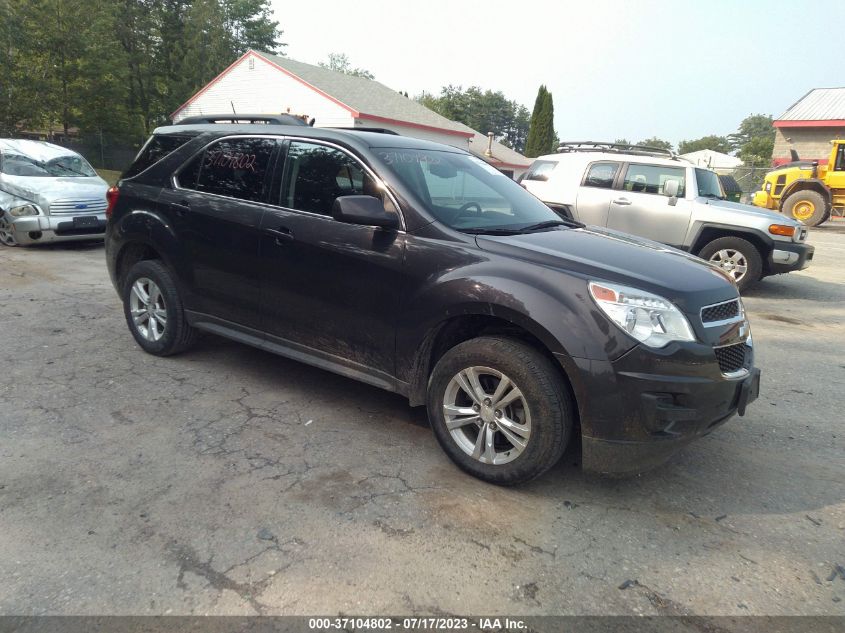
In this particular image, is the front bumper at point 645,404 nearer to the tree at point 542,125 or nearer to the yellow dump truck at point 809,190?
the yellow dump truck at point 809,190

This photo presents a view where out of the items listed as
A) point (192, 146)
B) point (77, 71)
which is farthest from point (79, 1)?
point (192, 146)

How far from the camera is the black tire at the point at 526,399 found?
2.92 meters

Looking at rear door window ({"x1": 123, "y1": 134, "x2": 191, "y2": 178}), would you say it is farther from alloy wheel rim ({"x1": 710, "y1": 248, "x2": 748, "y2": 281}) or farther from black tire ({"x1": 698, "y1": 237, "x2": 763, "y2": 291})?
alloy wheel rim ({"x1": 710, "y1": 248, "x2": 748, "y2": 281})

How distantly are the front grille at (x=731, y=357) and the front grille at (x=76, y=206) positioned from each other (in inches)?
389

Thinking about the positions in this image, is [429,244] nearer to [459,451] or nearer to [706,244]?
[459,451]

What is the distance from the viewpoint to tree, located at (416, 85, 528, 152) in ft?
248

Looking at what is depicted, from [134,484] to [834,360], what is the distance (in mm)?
5961

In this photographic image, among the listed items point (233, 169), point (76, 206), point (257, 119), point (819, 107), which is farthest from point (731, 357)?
point (819, 107)

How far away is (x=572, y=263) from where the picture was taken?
3055 millimetres

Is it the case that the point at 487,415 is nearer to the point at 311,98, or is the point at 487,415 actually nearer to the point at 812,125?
the point at 311,98

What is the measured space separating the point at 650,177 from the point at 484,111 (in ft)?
287

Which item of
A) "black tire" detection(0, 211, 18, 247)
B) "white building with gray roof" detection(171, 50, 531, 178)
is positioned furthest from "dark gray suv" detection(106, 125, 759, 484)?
"white building with gray roof" detection(171, 50, 531, 178)

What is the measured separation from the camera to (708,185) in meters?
8.90

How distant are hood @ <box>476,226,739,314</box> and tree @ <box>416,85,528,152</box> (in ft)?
236
